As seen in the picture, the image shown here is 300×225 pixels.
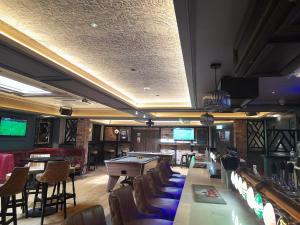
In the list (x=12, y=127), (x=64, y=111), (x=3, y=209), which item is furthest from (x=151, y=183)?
(x=12, y=127)

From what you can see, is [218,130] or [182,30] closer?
[182,30]

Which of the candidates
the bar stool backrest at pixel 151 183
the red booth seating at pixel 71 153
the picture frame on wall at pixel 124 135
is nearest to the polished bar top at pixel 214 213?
the bar stool backrest at pixel 151 183

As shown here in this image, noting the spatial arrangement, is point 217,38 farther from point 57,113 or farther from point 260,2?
point 57,113

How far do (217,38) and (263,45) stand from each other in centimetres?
66

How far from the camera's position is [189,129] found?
42.7ft

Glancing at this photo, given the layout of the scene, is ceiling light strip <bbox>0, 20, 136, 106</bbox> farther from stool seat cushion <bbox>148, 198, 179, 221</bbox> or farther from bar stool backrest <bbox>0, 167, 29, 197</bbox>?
stool seat cushion <bbox>148, 198, 179, 221</bbox>

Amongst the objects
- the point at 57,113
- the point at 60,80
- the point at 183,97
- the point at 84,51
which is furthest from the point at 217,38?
the point at 57,113

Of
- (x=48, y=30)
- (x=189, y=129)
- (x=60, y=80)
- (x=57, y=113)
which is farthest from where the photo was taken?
(x=189, y=129)

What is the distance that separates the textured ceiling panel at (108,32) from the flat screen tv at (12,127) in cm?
457

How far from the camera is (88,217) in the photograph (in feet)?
4.66

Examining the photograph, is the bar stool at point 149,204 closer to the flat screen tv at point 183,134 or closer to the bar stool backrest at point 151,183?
the bar stool backrest at point 151,183

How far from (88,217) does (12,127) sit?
6.97 metres

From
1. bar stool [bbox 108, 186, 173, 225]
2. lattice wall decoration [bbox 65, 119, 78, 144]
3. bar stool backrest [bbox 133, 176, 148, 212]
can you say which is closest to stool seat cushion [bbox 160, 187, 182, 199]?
bar stool backrest [bbox 133, 176, 148, 212]

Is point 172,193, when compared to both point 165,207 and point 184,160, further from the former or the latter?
point 184,160
